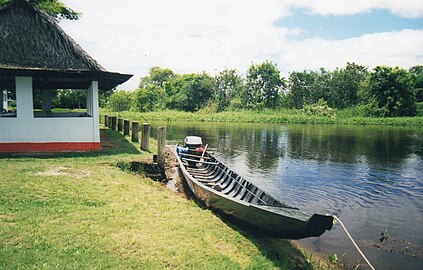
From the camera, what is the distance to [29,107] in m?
12.2

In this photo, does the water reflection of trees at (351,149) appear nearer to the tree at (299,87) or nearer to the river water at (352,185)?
the river water at (352,185)

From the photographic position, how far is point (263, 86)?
6066cm

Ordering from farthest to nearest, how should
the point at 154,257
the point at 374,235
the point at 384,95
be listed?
the point at 384,95
the point at 374,235
the point at 154,257

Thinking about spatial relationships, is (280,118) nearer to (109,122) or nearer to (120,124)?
(109,122)

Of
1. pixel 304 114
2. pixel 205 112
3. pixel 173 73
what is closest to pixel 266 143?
pixel 304 114

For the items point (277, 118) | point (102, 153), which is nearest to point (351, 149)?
point (102, 153)

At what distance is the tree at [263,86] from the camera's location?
59.5m

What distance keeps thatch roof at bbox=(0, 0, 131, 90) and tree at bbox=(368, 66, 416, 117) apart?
44110 millimetres

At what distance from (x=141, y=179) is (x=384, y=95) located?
46725 mm

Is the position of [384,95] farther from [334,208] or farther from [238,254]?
[238,254]

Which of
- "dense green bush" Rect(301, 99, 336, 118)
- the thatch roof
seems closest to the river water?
the thatch roof

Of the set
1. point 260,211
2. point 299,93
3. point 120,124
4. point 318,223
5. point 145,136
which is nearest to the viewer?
point 318,223

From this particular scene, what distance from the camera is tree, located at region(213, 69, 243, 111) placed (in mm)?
63625

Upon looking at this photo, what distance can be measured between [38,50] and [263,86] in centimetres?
5106
